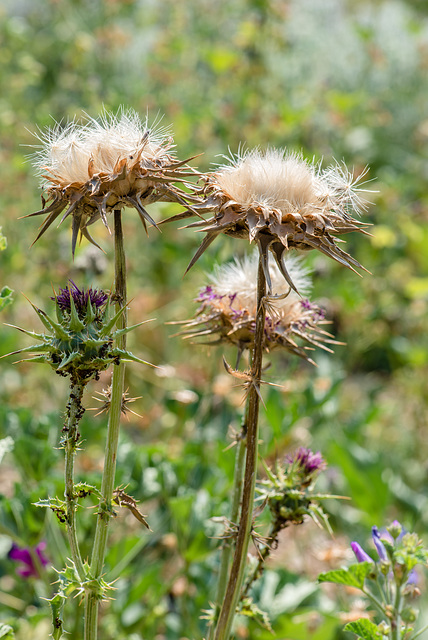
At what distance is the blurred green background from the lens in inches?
89.4

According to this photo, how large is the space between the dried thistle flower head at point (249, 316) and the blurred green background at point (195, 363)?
13 centimetres

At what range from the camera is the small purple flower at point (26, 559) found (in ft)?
7.29

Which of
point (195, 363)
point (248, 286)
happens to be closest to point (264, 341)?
point (248, 286)

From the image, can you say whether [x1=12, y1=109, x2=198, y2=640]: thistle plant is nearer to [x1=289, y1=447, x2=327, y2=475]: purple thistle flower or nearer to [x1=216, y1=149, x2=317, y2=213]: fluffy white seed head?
[x1=216, y1=149, x2=317, y2=213]: fluffy white seed head

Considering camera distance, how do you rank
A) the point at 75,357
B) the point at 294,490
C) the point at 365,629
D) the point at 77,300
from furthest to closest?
the point at 294,490, the point at 365,629, the point at 77,300, the point at 75,357

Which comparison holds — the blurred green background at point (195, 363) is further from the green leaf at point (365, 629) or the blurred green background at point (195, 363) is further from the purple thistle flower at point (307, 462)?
the green leaf at point (365, 629)

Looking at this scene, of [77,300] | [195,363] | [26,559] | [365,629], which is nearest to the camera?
[77,300]

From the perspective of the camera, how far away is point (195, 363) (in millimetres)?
4359

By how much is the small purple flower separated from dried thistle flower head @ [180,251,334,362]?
1.12 metres

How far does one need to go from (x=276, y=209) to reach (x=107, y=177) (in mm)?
305

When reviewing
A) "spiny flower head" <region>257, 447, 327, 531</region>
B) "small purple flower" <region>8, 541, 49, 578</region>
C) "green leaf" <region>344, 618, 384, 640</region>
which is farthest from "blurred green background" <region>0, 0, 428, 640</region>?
"green leaf" <region>344, 618, 384, 640</region>

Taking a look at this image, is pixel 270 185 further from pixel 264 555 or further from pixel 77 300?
pixel 264 555

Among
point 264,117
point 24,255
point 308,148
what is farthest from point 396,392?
point 24,255

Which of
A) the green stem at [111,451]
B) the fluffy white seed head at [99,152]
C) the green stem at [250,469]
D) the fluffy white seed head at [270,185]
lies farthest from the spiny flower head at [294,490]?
the fluffy white seed head at [99,152]
